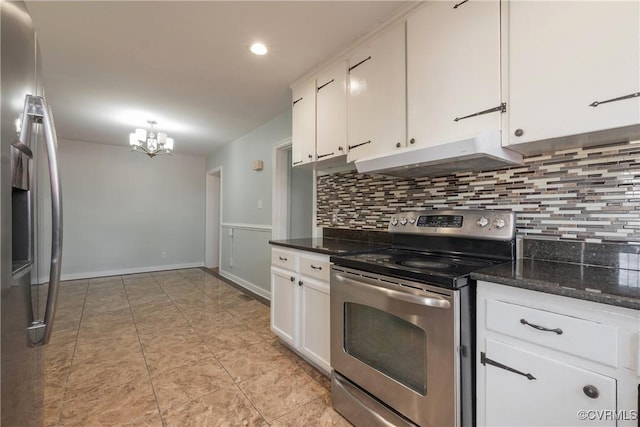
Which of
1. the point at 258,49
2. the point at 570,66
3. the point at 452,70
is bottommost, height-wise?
the point at 570,66

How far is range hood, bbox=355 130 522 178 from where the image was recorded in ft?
4.24

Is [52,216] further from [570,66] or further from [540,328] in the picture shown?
[570,66]

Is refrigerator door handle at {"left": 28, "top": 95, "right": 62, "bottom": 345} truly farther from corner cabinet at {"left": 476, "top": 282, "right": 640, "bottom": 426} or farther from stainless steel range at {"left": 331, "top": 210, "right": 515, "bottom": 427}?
corner cabinet at {"left": 476, "top": 282, "right": 640, "bottom": 426}

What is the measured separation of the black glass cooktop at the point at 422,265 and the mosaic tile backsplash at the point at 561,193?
1.04 ft

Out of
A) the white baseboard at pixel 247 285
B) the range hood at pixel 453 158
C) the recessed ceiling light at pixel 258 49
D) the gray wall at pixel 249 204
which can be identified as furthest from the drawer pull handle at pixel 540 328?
the white baseboard at pixel 247 285

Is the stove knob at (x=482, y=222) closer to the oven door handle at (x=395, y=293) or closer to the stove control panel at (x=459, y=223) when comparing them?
the stove control panel at (x=459, y=223)

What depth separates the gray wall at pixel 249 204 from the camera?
3791 mm

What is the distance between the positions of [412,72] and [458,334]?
1359 mm

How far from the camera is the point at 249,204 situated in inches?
169

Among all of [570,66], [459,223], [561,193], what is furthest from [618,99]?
[459,223]

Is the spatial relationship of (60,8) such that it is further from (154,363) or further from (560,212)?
(560,212)

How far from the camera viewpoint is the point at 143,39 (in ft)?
6.63

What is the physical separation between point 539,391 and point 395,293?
22.6 inches

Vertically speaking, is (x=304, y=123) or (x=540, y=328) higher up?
(x=304, y=123)
